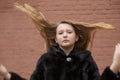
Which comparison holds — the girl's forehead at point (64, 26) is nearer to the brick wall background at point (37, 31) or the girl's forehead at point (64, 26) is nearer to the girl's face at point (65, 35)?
the girl's face at point (65, 35)

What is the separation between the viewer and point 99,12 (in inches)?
199

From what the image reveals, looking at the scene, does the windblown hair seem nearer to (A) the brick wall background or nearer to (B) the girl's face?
(B) the girl's face

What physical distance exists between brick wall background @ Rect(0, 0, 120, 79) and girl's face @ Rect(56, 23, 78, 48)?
208 centimetres

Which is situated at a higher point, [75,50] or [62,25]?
[62,25]

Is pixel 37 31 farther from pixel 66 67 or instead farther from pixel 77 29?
pixel 66 67

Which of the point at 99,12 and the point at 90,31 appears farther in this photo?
the point at 99,12

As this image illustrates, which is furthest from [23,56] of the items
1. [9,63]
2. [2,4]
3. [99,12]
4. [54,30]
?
[54,30]

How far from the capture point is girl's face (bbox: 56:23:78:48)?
292 cm

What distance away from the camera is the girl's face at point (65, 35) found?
2.92 metres

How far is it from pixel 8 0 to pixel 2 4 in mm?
103

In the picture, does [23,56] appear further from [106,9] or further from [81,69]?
[81,69]

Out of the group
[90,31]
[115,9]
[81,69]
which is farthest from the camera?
[115,9]

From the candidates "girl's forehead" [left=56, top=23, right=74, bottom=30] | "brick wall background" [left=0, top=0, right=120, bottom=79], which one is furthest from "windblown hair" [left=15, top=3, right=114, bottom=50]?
"brick wall background" [left=0, top=0, right=120, bottom=79]

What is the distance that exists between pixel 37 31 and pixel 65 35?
7.67ft
